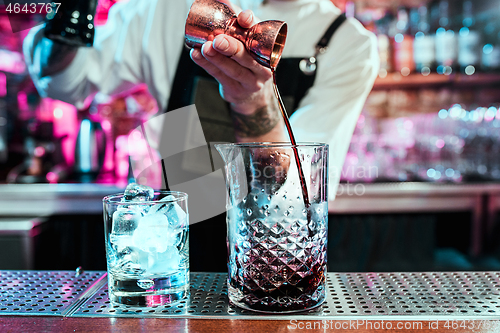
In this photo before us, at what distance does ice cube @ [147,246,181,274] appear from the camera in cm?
55

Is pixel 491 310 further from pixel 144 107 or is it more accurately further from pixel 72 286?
pixel 144 107

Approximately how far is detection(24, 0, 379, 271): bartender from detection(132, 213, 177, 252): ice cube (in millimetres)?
610

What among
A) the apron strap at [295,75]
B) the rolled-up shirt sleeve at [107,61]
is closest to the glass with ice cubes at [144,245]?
the apron strap at [295,75]

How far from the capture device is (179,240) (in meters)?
0.57

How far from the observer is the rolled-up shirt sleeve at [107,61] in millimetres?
1366

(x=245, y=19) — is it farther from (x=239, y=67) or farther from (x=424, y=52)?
(x=424, y=52)

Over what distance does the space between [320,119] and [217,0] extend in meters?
0.63

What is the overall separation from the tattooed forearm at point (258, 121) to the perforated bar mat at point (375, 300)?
0.33m

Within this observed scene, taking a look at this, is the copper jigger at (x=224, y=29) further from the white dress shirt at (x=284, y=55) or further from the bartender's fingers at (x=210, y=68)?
the white dress shirt at (x=284, y=55)

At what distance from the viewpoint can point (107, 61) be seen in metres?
1.43

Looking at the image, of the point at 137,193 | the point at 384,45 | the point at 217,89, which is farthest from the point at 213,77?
the point at 384,45

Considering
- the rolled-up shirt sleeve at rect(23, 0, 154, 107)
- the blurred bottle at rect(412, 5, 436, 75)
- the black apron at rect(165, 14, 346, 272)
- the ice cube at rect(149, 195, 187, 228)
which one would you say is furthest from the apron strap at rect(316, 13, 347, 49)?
the blurred bottle at rect(412, 5, 436, 75)

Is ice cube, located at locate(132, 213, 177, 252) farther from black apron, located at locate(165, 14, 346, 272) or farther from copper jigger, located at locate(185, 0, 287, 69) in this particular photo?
black apron, located at locate(165, 14, 346, 272)

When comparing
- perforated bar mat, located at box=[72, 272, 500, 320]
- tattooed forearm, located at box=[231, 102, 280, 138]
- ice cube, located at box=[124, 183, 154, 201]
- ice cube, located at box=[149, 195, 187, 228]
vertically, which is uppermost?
tattooed forearm, located at box=[231, 102, 280, 138]
